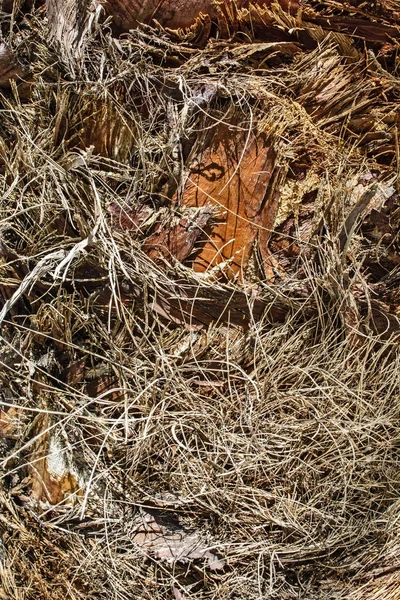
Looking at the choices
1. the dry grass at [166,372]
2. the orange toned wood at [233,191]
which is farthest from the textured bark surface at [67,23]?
the orange toned wood at [233,191]

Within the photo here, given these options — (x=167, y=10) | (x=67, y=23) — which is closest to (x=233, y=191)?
(x=167, y=10)

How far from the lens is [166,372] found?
186 cm

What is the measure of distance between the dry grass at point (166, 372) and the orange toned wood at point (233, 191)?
0.05 m

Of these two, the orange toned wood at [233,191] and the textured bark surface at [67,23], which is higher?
the textured bark surface at [67,23]

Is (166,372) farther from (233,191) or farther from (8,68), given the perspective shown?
(8,68)

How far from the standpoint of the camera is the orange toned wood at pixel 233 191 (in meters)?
1.86

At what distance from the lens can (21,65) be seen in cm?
183

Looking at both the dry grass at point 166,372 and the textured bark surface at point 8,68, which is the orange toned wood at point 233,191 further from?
the textured bark surface at point 8,68

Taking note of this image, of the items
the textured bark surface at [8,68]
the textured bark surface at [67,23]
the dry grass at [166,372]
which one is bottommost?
the dry grass at [166,372]

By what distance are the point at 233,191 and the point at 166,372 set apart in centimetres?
59

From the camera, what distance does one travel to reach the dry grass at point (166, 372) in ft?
5.90

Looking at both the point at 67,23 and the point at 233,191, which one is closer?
the point at 67,23

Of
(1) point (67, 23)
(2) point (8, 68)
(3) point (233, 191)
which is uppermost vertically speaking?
(1) point (67, 23)

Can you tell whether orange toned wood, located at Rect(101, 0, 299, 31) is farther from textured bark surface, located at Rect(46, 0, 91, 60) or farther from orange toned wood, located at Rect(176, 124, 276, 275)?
orange toned wood, located at Rect(176, 124, 276, 275)
